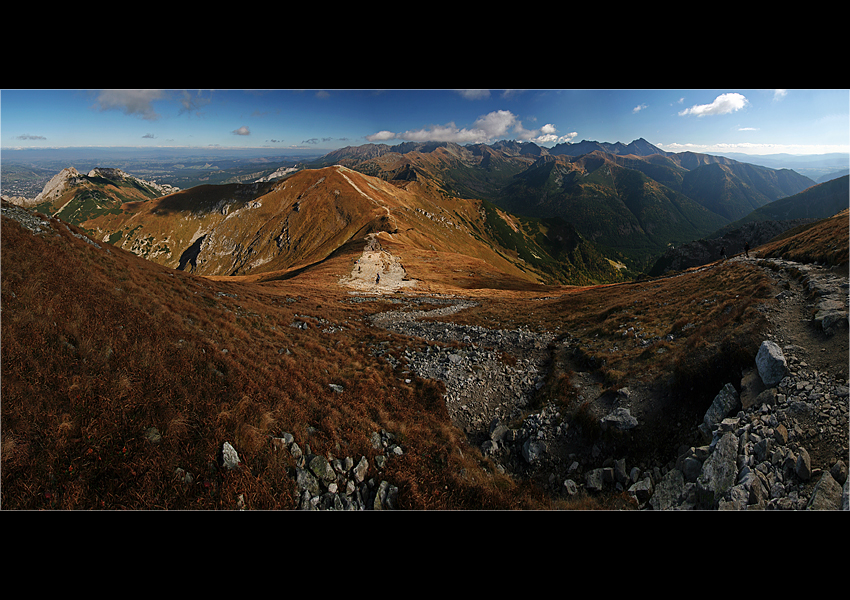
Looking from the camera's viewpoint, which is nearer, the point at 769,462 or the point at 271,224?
the point at 769,462

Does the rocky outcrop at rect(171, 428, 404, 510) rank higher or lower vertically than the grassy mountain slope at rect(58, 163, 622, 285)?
lower

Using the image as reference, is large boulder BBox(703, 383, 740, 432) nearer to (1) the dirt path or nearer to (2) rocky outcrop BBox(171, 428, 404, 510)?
(2) rocky outcrop BBox(171, 428, 404, 510)

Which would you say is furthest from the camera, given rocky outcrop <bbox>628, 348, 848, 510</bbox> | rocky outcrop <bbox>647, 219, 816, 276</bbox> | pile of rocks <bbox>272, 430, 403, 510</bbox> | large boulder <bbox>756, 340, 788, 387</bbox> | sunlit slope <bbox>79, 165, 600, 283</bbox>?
sunlit slope <bbox>79, 165, 600, 283</bbox>

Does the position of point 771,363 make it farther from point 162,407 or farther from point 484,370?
point 162,407

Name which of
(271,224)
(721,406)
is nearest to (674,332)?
(721,406)

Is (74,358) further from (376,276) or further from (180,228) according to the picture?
(180,228)

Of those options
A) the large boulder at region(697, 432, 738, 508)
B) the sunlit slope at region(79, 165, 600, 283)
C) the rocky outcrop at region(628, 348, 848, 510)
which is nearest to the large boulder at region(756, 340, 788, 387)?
the rocky outcrop at region(628, 348, 848, 510)
